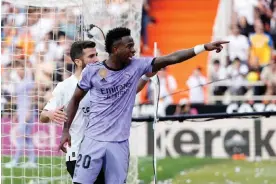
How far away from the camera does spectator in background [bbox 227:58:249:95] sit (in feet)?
57.6

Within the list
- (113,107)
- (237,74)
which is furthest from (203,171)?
(113,107)

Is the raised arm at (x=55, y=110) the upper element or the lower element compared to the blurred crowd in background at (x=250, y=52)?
lower

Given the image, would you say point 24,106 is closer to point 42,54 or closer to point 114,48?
point 42,54

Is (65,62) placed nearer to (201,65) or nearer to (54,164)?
(54,164)

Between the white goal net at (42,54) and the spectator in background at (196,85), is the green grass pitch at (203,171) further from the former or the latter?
the spectator in background at (196,85)

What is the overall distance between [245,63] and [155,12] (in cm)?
Answer: 327

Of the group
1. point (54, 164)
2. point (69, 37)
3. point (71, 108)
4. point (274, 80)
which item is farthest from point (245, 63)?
point (71, 108)

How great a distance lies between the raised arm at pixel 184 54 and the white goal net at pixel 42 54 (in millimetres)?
2272

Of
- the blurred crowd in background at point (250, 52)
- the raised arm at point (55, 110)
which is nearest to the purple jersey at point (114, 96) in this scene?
the raised arm at point (55, 110)

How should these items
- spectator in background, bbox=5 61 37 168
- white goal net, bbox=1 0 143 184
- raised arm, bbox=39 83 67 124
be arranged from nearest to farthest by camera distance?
raised arm, bbox=39 83 67 124
white goal net, bbox=1 0 143 184
spectator in background, bbox=5 61 37 168

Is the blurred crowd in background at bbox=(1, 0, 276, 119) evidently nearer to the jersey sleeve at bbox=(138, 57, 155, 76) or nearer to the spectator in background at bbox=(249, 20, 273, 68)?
the spectator in background at bbox=(249, 20, 273, 68)

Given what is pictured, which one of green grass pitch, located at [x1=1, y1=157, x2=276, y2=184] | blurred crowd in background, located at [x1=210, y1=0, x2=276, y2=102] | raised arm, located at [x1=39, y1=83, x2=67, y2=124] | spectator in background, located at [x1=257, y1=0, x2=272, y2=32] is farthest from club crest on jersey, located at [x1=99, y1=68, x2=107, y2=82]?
spectator in background, located at [x1=257, y1=0, x2=272, y2=32]

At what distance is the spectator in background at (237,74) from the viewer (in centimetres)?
1756

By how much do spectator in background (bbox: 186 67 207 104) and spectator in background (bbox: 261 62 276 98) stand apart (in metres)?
1.36
